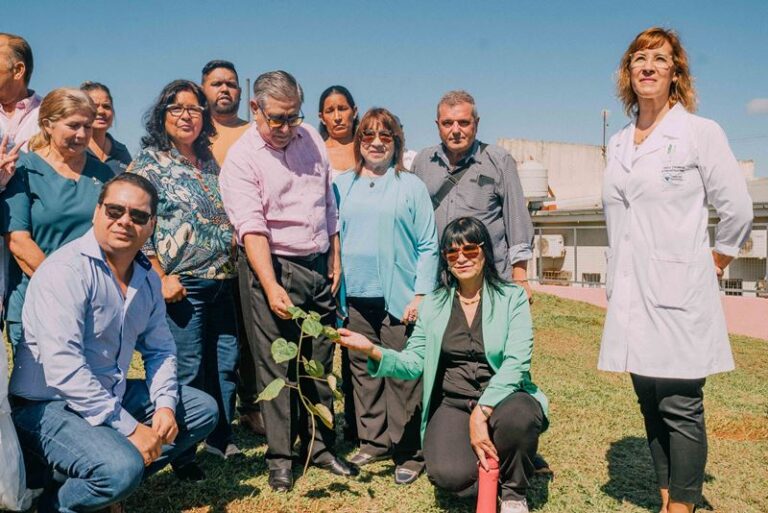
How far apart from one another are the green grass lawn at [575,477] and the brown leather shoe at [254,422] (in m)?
0.08

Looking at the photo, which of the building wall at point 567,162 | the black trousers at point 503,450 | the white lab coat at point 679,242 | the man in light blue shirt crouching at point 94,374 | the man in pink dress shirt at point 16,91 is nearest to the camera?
the man in light blue shirt crouching at point 94,374

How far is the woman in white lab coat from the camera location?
3055 mm

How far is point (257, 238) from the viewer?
11.5 ft

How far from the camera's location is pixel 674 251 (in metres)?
3.09

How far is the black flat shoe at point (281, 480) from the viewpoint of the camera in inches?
142

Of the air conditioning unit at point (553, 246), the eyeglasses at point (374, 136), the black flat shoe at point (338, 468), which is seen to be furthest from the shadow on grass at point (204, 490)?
the air conditioning unit at point (553, 246)

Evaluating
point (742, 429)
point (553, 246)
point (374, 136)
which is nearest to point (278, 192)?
point (374, 136)

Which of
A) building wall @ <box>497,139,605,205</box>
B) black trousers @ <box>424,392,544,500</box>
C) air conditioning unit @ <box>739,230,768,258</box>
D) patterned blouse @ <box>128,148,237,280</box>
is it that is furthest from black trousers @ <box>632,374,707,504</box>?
building wall @ <box>497,139,605,205</box>

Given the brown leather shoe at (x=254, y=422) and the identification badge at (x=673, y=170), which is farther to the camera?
the brown leather shoe at (x=254, y=422)

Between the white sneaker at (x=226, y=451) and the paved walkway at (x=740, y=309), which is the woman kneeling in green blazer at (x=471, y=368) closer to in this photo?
the white sneaker at (x=226, y=451)

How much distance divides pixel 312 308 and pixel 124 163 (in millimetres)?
1895

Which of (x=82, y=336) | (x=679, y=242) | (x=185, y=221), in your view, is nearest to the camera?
(x=82, y=336)

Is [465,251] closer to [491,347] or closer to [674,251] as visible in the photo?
[491,347]

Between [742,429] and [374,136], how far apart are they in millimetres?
3479
